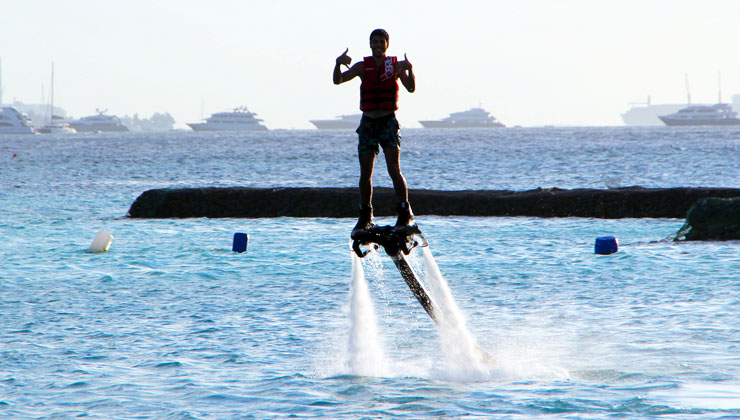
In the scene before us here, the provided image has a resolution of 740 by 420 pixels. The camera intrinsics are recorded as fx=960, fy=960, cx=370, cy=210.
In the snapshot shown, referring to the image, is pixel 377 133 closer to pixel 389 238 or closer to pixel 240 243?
pixel 389 238

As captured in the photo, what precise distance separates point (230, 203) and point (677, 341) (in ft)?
66.7

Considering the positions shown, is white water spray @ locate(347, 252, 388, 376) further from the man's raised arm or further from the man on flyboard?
the man's raised arm

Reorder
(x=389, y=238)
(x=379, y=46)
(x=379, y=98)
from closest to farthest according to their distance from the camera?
(x=379, y=46)
(x=379, y=98)
(x=389, y=238)

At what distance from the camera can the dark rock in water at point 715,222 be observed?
75.9 feet

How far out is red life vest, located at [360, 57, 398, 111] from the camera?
10.1 metres

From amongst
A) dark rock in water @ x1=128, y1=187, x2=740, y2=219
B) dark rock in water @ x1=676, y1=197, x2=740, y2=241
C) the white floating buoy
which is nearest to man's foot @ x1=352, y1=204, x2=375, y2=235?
the white floating buoy

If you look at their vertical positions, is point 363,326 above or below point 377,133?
below

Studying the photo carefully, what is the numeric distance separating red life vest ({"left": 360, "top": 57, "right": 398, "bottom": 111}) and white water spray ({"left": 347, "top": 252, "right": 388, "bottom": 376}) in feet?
9.21

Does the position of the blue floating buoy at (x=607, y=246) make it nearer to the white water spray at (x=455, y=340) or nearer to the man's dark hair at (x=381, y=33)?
the white water spray at (x=455, y=340)

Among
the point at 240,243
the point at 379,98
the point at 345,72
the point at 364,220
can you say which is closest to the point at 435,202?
the point at 240,243

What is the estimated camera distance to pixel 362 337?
13.3 metres

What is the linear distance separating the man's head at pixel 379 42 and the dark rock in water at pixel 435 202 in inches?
726

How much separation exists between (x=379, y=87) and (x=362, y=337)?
4359 millimetres

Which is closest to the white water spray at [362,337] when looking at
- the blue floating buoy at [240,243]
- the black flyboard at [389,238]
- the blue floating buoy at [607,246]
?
the black flyboard at [389,238]
